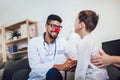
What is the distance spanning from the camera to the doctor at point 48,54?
204cm

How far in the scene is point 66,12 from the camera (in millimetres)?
3158

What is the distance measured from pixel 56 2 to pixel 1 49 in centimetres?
174

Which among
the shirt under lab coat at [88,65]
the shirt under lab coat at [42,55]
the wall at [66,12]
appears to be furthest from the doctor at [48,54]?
the wall at [66,12]

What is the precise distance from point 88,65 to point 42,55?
0.87 metres

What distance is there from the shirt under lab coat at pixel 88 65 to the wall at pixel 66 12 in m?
1.12

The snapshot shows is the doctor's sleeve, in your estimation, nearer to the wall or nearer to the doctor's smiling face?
the doctor's smiling face

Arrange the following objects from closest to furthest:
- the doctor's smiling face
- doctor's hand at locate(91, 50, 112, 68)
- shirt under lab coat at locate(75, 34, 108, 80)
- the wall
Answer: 1. doctor's hand at locate(91, 50, 112, 68)
2. shirt under lab coat at locate(75, 34, 108, 80)
3. the doctor's smiling face
4. the wall

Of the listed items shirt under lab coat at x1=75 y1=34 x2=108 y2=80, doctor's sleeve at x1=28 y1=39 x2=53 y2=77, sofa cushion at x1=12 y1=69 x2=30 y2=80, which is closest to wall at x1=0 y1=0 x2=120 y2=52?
doctor's sleeve at x1=28 y1=39 x2=53 y2=77

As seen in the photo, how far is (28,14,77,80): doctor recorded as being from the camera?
2.04 metres

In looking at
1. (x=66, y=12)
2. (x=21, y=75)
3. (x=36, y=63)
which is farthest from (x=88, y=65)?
(x=66, y=12)

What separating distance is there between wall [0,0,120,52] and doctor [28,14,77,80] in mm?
520

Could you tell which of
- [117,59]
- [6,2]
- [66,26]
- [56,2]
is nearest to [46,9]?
[56,2]

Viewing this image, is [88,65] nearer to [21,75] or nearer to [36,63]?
[36,63]

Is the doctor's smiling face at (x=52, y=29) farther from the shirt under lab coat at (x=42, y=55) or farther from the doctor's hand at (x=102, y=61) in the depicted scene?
the doctor's hand at (x=102, y=61)
